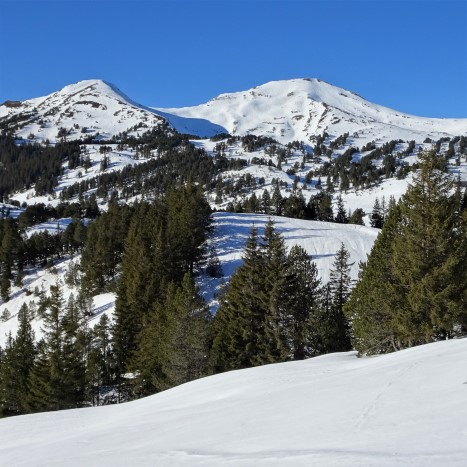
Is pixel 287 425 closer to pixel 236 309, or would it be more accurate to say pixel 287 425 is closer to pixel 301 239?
pixel 236 309

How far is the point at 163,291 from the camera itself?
144 ft

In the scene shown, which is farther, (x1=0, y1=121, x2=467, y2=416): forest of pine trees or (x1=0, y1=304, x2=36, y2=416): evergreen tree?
(x1=0, y1=304, x2=36, y2=416): evergreen tree

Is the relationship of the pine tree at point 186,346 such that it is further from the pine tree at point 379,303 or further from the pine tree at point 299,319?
the pine tree at point 379,303

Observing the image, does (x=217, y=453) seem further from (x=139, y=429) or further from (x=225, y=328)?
(x=225, y=328)

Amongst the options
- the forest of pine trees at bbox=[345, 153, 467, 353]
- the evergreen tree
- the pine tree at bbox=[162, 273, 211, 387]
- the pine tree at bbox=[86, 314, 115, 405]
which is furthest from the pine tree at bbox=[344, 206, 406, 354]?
the pine tree at bbox=[86, 314, 115, 405]

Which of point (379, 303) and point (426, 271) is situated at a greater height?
point (426, 271)

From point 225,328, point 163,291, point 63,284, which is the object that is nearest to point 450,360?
point 225,328

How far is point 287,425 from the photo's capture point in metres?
8.12

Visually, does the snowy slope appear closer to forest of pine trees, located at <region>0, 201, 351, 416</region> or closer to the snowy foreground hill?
forest of pine trees, located at <region>0, 201, 351, 416</region>

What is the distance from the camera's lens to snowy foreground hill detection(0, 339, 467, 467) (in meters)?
5.98

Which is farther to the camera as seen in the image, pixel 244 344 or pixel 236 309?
pixel 236 309

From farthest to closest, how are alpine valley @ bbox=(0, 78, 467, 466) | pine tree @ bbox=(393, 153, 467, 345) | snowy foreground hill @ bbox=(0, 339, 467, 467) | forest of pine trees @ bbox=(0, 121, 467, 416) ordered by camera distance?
1. forest of pine trees @ bbox=(0, 121, 467, 416)
2. pine tree @ bbox=(393, 153, 467, 345)
3. alpine valley @ bbox=(0, 78, 467, 466)
4. snowy foreground hill @ bbox=(0, 339, 467, 467)

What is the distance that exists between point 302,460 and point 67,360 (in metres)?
28.6

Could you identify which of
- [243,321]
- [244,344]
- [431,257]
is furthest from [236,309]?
[431,257]
